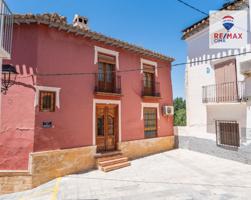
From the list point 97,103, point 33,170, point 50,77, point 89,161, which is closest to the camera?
point 33,170

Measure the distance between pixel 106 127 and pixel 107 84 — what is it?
7.54ft

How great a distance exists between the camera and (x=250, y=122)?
9094 millimetres

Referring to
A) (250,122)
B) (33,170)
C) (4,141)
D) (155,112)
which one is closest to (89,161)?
(33,170)

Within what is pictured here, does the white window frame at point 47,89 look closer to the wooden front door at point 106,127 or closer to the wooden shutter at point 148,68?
the wooden front door at point 106,127

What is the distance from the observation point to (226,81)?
33.9ft

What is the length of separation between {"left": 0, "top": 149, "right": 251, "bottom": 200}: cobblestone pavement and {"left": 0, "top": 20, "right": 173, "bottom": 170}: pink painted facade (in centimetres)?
154

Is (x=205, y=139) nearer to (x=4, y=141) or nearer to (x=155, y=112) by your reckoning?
(x=155, y=112)

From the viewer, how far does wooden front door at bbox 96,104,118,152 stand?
9.81 metres

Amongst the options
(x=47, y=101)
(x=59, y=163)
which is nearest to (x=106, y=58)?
(x=47, y=101)

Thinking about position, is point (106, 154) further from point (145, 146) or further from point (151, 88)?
point (151, 88)

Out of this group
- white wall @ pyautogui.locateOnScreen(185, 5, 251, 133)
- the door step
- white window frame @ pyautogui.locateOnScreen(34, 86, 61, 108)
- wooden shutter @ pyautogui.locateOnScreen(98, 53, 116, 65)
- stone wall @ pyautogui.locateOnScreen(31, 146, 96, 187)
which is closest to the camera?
stone wall @ pyautogui.locateOnScreen(31, 146, 96, 187)

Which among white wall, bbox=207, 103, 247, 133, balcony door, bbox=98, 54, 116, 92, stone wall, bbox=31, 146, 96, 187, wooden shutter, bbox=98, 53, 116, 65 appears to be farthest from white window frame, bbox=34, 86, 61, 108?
white wall, bbox=207, 103, 247, 133

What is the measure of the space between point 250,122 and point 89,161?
7.90m

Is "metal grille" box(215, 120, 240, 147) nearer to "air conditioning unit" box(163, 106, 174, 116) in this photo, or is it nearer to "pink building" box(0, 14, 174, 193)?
"air conditioning unit" box(163, 106, 174, 116)
